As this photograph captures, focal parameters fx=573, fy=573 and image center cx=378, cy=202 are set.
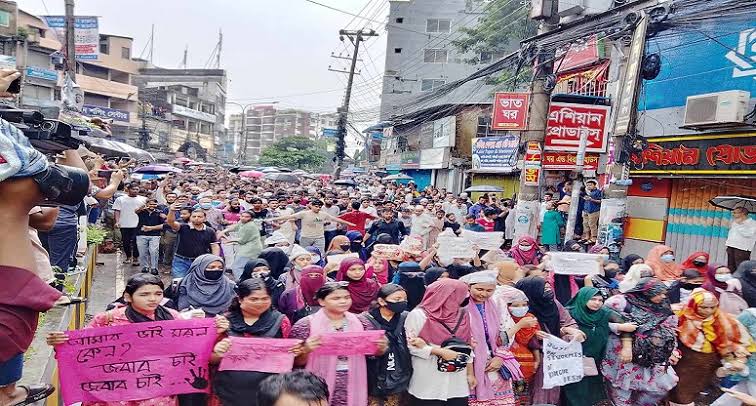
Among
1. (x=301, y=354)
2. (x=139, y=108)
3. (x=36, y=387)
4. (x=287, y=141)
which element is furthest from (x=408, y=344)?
(x=287, y=141)

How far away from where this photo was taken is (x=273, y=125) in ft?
376

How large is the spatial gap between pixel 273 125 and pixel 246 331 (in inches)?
4478

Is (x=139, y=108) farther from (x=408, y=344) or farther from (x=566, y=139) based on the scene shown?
(x=408, y=344)

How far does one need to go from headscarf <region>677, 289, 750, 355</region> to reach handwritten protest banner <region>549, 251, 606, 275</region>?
967mm

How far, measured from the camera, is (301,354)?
144 inches

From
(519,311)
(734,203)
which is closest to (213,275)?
(519,311)

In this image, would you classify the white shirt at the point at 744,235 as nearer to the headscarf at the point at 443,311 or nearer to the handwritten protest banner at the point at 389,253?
the handwritten protest banner at the point at 389,253

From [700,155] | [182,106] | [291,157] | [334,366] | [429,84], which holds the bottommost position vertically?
[334,366]

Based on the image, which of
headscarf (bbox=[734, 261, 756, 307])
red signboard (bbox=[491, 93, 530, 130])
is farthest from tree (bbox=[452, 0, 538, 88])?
headscarf (bbox=[734, 261, 756, 307])

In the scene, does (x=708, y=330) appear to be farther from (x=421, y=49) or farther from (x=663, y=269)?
(x=421, y=49)

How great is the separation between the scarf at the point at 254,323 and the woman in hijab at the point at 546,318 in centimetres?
220

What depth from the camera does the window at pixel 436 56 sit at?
47406mm

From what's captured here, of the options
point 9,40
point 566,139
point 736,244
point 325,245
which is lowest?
point 325,245

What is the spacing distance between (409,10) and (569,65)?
3499 centimetres
